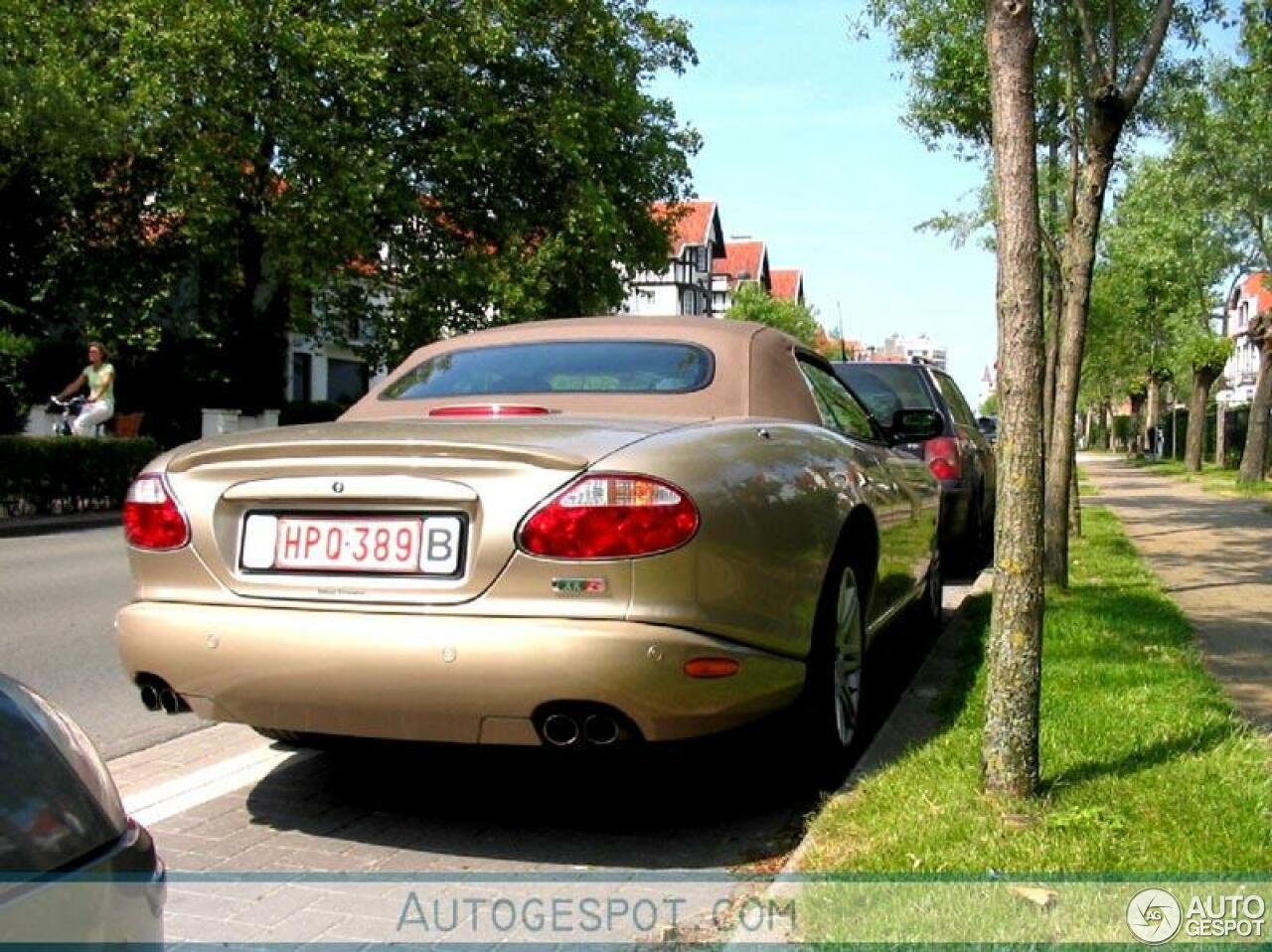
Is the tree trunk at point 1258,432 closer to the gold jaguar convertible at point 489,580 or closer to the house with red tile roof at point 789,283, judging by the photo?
the gold jaguar convertible at point 489,580

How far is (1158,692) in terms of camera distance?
531cm

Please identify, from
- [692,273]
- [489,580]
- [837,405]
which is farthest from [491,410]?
[692,273]

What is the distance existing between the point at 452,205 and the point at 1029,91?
26.0 m

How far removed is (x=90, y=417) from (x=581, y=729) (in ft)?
58.5

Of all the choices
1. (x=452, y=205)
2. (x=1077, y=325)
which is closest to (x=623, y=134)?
(x=452, y=205)

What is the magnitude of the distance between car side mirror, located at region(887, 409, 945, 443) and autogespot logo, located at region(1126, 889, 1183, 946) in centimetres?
352

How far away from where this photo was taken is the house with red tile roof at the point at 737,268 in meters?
99.1

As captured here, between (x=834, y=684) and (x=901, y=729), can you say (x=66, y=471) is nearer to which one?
(x=901, y=729)

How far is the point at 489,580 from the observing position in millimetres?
3363

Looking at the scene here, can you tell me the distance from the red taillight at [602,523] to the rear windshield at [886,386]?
7412 millimetres

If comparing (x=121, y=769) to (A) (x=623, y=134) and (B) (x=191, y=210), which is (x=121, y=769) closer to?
(B) (x=191, y=210)

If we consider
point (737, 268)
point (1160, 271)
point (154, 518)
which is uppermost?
point (737, 268)

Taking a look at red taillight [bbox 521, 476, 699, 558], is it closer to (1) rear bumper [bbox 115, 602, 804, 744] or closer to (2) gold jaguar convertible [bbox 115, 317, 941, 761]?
(2) gold jaguar convertible [bbox 115, 317, 941, 761]

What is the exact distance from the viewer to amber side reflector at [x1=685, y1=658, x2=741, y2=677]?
3361 millimetres
